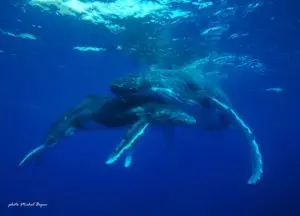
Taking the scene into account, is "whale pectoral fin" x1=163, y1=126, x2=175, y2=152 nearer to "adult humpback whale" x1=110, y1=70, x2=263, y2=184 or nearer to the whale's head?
"adult humpback whale" x1=110, y1=70, x2=263, y2=184

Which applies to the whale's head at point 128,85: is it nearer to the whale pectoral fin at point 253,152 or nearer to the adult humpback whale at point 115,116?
the adult humpback whale at point 115,116

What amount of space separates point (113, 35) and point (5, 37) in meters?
8.08

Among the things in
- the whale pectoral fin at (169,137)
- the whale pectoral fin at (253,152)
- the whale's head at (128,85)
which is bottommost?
the whale pectoral fin at (253,152)

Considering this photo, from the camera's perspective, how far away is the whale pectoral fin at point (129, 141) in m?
5.85

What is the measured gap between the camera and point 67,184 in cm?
4644

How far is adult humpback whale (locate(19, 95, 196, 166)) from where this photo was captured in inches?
273

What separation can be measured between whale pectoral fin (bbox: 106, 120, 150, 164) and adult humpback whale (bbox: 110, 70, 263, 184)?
102cm

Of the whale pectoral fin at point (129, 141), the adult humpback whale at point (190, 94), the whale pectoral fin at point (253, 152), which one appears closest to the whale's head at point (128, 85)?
the adult humpback whale at point (190, 94)

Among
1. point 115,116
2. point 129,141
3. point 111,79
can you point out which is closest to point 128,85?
point 115,116

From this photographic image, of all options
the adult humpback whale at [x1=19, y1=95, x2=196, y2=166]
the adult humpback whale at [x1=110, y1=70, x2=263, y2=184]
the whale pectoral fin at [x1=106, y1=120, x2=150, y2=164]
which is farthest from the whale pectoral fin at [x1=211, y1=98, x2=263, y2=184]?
the whale pectoral fin at [x1=106, y1=120, x2=150, y2=164]

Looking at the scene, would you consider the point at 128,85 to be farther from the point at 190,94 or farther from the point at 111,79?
the point at 111,79

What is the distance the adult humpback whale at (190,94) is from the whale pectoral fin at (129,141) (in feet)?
3.34

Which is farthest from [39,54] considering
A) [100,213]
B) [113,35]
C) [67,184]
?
[67,184]

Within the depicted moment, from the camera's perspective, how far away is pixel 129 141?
6.14m
